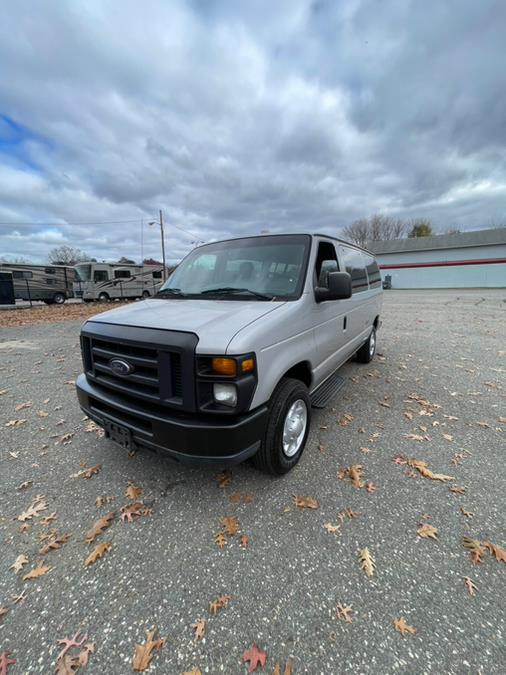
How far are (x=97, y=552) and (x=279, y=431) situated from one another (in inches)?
60.2

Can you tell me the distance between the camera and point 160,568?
196 centimetres

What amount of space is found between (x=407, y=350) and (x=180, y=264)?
18.6 feet

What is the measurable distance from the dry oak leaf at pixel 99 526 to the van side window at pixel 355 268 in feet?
12.2

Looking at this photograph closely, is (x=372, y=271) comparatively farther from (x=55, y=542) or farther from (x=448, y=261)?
(x=448, y=261)

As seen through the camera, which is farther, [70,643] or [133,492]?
[133,492]

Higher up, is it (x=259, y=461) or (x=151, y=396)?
(x=151, y=396)

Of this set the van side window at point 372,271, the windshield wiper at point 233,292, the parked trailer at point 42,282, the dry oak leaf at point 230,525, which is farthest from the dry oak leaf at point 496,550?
the parked trailer at point 42,282

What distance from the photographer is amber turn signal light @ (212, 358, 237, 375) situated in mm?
2025

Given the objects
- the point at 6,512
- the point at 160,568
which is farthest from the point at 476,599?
the point at 6,512

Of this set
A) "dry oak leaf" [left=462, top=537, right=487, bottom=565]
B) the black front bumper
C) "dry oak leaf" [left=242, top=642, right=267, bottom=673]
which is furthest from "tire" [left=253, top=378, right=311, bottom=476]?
"dry oak leaf" [left=462, top=537, right=487, bottom=565]

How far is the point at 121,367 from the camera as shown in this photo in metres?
2.40

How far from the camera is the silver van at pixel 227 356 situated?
6.84 feet

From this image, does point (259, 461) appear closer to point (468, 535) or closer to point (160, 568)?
point (160, 568)

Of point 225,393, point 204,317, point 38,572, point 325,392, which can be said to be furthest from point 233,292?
point 38,572
